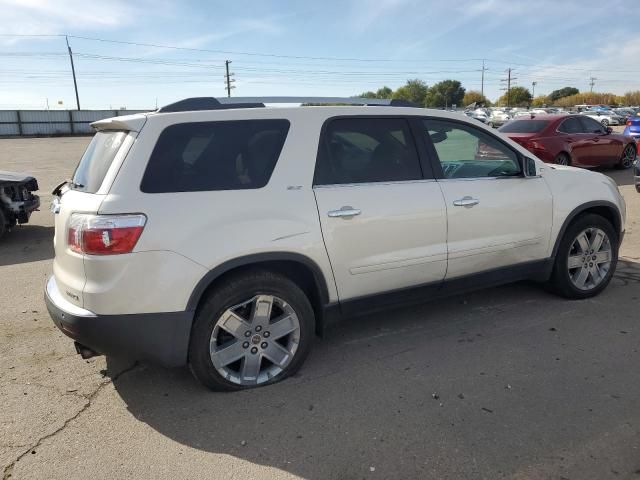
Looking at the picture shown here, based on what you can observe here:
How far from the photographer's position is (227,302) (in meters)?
3.19

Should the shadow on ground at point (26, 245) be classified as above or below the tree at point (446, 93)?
below

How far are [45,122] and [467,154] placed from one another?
55311 millimetres

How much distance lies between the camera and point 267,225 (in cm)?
323

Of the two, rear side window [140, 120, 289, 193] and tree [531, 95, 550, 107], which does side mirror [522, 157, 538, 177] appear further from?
tree [531, 95, 550, 107]

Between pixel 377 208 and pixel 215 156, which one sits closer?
pixel 215 156

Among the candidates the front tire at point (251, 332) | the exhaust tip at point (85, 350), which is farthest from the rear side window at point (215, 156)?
the exhaust tip at point (85, 350)

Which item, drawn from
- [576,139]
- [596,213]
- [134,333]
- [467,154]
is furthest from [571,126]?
[134,333]

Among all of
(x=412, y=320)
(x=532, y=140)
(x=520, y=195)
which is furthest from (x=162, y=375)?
(x=532, y=140)

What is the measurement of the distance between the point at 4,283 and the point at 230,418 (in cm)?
395

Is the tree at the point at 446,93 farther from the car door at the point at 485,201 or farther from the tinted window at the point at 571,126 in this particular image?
the car door at the point at 485,201

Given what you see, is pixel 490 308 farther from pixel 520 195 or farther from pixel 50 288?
pixel 50 288

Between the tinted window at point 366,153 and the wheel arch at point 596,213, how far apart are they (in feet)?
5.24

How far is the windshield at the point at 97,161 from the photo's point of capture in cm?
316

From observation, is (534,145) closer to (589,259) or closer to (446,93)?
(589,259)
